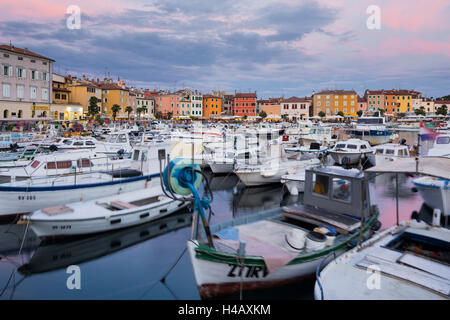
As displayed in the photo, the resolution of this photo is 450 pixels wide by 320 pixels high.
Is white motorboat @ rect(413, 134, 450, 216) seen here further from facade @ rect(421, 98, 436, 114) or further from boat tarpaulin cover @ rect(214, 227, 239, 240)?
facade @ rect(421, 98, 436, 114)

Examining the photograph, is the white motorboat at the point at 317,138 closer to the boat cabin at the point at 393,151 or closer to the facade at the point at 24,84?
the boat cabin at the point at 393,151

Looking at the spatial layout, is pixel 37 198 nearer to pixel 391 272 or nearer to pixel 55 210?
pixel 55 210

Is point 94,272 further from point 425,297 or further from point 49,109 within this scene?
point 49,109

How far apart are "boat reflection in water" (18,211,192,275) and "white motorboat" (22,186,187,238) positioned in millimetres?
393

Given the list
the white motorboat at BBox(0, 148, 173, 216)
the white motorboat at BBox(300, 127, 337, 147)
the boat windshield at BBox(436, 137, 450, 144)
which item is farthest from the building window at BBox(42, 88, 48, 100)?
the boat windshield at BBox(436, 137, 450, 144)

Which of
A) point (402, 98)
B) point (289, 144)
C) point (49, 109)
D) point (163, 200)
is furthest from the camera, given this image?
point (402, 98)

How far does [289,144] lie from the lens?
1297 inches

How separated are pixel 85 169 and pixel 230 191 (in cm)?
849

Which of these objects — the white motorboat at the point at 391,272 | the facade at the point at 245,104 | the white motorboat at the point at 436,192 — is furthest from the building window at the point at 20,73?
the facade at the point at 245,104

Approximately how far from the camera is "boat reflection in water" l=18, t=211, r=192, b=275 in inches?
404

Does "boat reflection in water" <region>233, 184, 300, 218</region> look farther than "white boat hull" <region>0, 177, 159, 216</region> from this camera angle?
Yes

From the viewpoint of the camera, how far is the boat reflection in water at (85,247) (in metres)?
10.3

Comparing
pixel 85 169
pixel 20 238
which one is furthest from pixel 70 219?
pixel 85 169

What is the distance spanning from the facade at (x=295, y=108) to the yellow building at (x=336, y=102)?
4043mm
